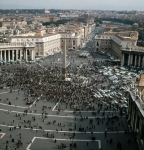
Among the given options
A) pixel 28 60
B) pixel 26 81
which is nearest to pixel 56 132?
pixel 26 81

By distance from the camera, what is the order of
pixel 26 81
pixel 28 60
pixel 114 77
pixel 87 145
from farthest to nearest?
pixel 28 60
pixel 114 77
pixel 26 81
pixel 87 145

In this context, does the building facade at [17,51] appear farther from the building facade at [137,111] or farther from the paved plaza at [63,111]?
the building facade at [137,111]

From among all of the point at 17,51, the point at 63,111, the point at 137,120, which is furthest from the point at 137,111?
the point at 17,51

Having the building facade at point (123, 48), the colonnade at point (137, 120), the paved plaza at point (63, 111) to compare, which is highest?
the building facade at point (123, 48)

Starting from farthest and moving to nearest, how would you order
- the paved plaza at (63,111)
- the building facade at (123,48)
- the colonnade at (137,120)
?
the building facade at (123,48), the paved plaza at (63,111), the colonnade at (137,120)

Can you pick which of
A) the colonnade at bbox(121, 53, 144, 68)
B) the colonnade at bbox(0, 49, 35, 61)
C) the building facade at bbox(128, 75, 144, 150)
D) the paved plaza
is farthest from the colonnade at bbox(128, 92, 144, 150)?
the colonnade at bbox(0, 49, 35, 61)

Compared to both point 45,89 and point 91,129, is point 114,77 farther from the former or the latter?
point 91,129

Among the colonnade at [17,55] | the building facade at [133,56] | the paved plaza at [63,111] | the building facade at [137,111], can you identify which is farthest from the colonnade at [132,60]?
the building facade at [137,111]
